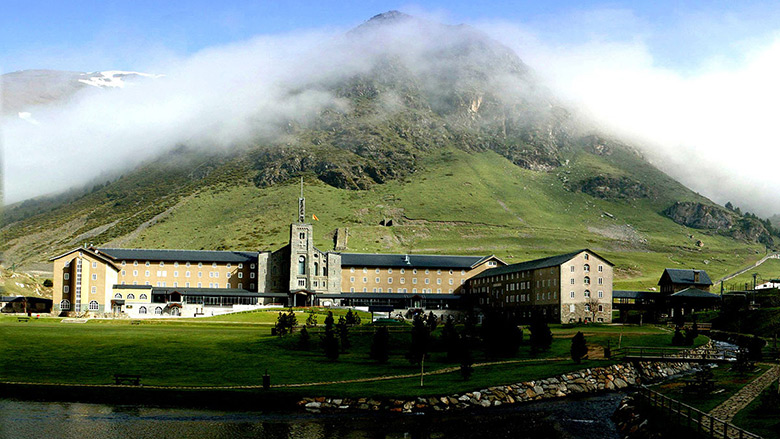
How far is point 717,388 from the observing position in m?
52.2

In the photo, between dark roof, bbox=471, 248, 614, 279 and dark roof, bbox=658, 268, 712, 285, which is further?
dark roof, bbox=658, 268, 712, 285

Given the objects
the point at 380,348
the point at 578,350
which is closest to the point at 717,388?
the point at 578,350

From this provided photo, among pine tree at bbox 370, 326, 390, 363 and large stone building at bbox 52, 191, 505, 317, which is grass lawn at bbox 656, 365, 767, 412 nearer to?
pine tree at bbox 370, 326, 390, 363

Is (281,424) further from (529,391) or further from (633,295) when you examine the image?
(633,295)

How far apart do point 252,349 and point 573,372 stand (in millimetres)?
33919

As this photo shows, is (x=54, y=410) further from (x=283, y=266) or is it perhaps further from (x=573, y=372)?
(x=283, y=266)

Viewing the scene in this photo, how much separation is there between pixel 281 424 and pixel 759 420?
29.5m

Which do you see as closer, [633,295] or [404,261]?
[633,295]

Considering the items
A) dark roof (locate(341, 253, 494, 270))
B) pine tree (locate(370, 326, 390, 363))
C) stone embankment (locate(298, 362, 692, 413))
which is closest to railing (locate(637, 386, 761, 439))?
stone embankment (locate(298, 362, 692, 413))

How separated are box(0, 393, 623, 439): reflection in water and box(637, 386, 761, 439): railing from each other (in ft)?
11.6

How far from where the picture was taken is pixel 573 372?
216 feet

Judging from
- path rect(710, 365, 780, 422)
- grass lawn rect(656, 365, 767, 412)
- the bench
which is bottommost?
the bench

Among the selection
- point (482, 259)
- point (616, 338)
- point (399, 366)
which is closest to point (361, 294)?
point (482, 259)

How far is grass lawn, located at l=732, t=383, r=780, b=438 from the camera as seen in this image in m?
36.0
